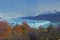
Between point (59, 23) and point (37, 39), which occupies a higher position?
point (59, 23)

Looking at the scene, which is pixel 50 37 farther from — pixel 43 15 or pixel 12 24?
pixel 12 24

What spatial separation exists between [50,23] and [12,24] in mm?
3865

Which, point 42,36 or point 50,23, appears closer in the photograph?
point 42,36

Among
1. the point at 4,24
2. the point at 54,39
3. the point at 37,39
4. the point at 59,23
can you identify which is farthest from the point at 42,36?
the point at 4,24

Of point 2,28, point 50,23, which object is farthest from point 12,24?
point 50,23

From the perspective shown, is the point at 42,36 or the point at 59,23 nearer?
the point at 42,36

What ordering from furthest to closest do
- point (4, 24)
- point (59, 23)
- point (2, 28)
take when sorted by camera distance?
1. point (4, 24)
2. point (2, 28)
3. point (59, 23)

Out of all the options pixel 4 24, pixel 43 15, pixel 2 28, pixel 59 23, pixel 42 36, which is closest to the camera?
pixel 42 36

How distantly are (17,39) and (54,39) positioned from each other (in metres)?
1.56

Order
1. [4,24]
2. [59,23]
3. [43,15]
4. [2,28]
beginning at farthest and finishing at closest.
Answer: [4,24], [2,28], [59,23], [43,15]

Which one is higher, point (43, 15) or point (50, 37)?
point (43, 15)

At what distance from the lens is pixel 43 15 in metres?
6.73

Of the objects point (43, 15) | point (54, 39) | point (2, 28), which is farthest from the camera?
point (2, 28)

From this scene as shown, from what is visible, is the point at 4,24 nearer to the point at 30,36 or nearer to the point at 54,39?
the point at 30,36
